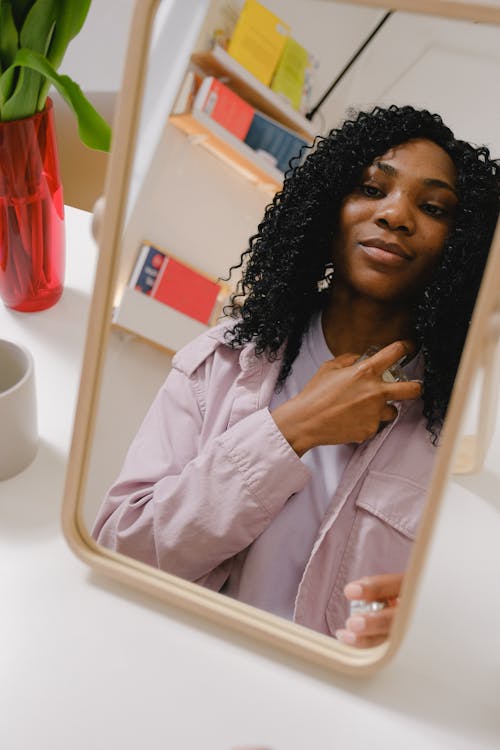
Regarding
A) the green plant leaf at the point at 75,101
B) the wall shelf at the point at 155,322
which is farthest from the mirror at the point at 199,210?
the green plant leaf at the point at 75,101

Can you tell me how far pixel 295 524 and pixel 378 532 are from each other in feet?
0.17

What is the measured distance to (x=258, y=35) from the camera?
1.30ft

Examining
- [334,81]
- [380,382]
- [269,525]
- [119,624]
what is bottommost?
[119,624]

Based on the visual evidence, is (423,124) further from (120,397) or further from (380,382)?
(120,397)

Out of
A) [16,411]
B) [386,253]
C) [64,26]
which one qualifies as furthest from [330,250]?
[64,26]

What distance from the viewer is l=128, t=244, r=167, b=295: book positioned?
0.42 m

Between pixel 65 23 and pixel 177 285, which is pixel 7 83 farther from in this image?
pixel 177 285

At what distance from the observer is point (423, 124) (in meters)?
0.37

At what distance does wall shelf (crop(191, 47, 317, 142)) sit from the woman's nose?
0.22ft

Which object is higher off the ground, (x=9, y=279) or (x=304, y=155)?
(x=304, y=155)

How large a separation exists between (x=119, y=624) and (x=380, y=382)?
230 mm

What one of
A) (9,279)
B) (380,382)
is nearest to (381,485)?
(380,382)

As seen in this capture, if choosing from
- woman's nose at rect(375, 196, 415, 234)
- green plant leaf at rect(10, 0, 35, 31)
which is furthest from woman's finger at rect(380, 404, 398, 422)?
Result: green plant leaf at rect(10, 0, 35, 31)

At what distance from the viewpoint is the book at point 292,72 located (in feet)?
1.30
